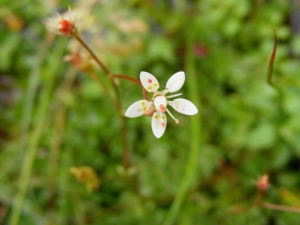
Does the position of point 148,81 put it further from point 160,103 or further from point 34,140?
point 34,140

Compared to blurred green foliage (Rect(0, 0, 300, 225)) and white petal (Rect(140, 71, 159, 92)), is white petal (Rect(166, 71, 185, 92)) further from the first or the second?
blurred green foliage (Rect(0, 0, 300, 225))

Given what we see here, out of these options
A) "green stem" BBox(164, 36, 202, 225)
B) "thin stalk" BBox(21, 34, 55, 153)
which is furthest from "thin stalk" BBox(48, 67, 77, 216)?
"green stem" BBox(164, 36, 202, 225)

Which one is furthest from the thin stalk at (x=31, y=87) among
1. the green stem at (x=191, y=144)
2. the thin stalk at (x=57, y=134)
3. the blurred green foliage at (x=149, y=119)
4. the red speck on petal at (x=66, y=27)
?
the red speck on petal at (x=66, y=27)

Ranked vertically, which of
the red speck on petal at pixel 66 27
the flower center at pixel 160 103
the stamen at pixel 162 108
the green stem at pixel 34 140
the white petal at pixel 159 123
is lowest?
the white petal at pixel 159 123

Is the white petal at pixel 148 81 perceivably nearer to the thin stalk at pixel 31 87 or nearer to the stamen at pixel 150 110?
the stamen at pixel 150 110

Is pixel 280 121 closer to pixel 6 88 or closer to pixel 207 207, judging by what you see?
pixel 207 207

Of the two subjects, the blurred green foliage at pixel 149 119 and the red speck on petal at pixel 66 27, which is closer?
the red speck on petal at pixel 66 27

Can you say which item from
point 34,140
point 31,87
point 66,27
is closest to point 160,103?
point 66,27
